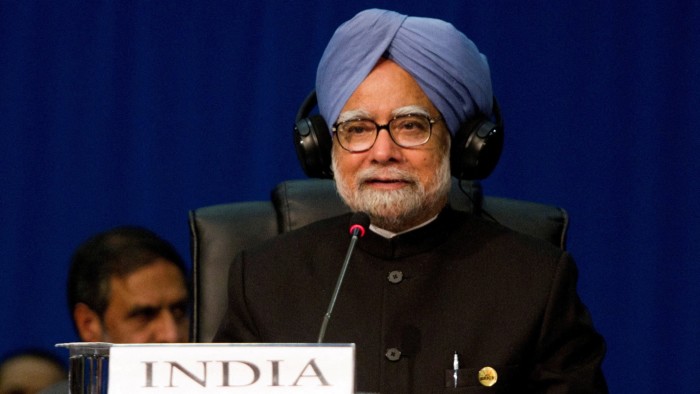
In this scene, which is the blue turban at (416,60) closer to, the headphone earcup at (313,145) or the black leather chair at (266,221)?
the headphone earcup at (313,145)

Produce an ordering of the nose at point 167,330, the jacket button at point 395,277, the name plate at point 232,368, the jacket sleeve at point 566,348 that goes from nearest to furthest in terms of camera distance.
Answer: the name plate at point 232,368 < the jacket sleeve at point 566,348 < the jacket button at point 395,277 < the nose at point 167,330

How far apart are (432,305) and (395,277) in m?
0.08

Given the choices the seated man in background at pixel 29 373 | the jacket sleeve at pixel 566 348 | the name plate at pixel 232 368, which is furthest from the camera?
the seated man in background at pixel 29 373

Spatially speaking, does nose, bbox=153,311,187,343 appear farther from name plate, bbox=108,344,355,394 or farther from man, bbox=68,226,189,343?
name plate, bbox=108,344,355,394

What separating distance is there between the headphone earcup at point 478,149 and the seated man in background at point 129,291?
29.7 inches

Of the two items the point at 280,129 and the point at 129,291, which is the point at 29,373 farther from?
the point at 280,129

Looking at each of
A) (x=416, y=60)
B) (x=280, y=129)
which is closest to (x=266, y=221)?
(x=416, y=60)

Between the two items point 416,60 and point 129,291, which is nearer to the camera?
point 416,60

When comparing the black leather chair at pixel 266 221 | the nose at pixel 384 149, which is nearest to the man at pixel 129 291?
the black leather chair at pixel 266 221

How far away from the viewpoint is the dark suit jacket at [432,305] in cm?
179

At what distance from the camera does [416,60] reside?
6.34 ft

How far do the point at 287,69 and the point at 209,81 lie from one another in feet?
0.66

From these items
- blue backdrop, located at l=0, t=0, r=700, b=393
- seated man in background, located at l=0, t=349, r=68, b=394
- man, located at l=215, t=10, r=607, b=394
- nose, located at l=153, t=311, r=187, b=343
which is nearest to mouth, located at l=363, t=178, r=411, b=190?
man, located at l=215, t=10, r=607, b=394

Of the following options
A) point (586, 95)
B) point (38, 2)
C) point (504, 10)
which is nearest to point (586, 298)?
point (586, 95)
